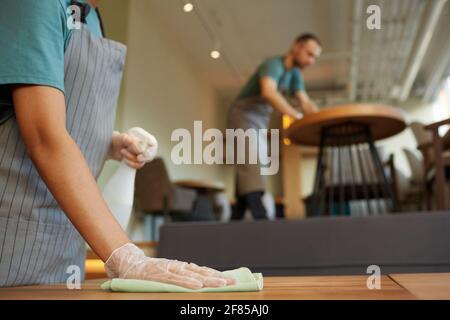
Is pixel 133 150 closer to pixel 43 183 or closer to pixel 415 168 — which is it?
pixel 43 183

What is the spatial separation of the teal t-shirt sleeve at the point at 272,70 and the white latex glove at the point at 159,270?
1.49 metres

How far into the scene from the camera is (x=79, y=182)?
41cm

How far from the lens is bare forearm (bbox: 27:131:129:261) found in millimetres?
400

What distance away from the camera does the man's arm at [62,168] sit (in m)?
0.40

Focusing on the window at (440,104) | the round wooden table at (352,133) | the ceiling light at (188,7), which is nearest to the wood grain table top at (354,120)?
the round wooden table at (352,133)

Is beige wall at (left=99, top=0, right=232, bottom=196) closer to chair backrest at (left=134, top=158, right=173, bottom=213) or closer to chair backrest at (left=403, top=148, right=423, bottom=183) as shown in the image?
chair backrest at (left=134, top=158, right=173, bottom=213)

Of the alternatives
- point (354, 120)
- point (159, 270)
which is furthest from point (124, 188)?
point (354, 120)

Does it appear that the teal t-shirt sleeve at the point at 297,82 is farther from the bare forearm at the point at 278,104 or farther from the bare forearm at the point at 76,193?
the bare forearm at the point at 76,193

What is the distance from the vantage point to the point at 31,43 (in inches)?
16.5

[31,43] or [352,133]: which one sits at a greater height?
[352,133]

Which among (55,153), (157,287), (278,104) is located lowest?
(157,287)

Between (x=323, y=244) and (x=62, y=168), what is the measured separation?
68cm

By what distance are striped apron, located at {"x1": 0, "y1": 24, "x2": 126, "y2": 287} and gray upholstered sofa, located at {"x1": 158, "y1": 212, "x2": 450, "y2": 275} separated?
20.0 inches
